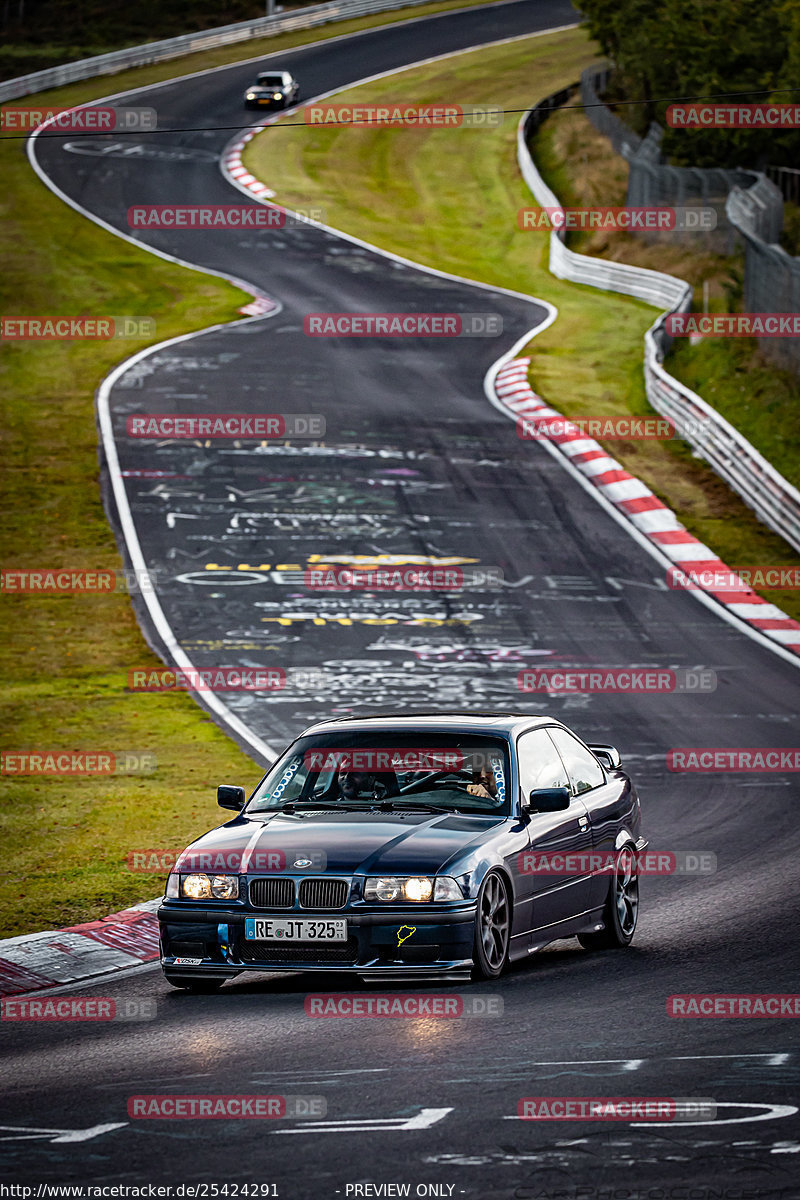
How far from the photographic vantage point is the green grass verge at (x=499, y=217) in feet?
95.5

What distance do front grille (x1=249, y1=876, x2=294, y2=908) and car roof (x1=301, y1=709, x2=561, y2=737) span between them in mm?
1415

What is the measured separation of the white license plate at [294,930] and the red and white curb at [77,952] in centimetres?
146

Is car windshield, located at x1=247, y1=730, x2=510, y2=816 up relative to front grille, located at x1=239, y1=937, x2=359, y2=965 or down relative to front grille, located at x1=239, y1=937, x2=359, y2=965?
up

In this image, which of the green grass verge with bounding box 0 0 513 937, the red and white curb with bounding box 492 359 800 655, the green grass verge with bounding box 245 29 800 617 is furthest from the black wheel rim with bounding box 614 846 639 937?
the green grass verge with bounding box 245 29 800 617

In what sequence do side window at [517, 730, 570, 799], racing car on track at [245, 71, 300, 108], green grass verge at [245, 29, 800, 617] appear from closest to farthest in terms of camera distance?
side window at [517, 730, 570, 799], green grass verge at [245, 29, 800, 617], racing car on track at [245, 71, 300, 108]

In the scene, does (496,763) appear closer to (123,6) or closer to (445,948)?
(445,948)

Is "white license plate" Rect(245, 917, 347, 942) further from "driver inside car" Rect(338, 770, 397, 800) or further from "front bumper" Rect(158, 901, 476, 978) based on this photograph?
"driver inside car" Rect(338, 770, 397, 800)

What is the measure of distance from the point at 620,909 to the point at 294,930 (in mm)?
2589

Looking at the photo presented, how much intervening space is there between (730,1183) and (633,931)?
5.15 m

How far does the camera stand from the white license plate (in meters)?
8.53

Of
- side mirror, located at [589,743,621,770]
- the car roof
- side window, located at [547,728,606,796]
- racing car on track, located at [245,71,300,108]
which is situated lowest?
side mirror, located at [589,743,621,770]

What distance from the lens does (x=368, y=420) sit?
31953mm

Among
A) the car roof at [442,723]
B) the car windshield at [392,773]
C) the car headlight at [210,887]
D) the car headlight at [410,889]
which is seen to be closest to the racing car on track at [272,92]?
the car roof at [442,723]

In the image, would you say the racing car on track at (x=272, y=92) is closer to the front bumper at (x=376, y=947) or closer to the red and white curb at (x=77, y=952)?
the red and white curb at (x=77, y=952)
